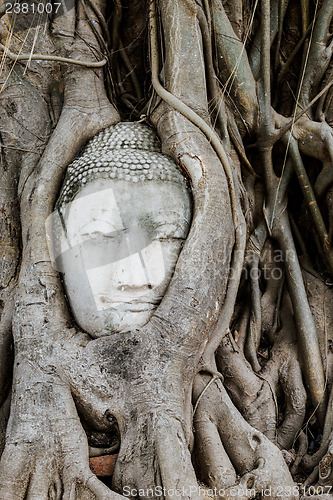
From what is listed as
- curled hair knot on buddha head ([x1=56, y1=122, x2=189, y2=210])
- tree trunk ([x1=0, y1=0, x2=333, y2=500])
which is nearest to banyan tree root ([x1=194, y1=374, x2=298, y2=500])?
tree trunk ([x1=0, y1=0, x2=333, y2=500])

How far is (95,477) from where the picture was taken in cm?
180

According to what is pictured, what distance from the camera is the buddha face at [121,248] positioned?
2070mm

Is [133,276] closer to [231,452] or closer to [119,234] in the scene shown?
[119,234]

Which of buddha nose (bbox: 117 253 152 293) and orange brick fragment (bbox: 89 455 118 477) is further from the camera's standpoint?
buddha nose (bbox: 117 253 152 293)

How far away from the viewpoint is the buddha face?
6.79 ft

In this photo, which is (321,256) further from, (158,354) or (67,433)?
(67,433)

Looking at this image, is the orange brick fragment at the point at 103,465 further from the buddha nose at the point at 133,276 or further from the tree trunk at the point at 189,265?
the buddha nose at the point at 133,276

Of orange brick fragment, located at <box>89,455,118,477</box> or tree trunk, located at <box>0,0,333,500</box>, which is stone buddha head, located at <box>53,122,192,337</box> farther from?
orange brick fragment, located at <box>89,455,118,477</box>

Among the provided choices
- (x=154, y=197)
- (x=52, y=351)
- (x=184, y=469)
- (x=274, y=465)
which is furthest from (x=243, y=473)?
(x=154, y=197)

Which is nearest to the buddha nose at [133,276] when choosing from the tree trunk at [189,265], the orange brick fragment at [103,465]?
the tree trunk at [189,265]

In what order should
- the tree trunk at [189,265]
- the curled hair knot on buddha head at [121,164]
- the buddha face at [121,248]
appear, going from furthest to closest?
1. the curled hair knot on buddha head at [121,164]
2. the buddha face at [121,248]
3. the tree trunk at [189,265]

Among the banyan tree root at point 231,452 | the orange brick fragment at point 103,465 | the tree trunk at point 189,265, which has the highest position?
the tree trunk at point 189,265

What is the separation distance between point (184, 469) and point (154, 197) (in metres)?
0.99

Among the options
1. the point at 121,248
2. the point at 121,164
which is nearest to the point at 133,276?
the point at 121,248
